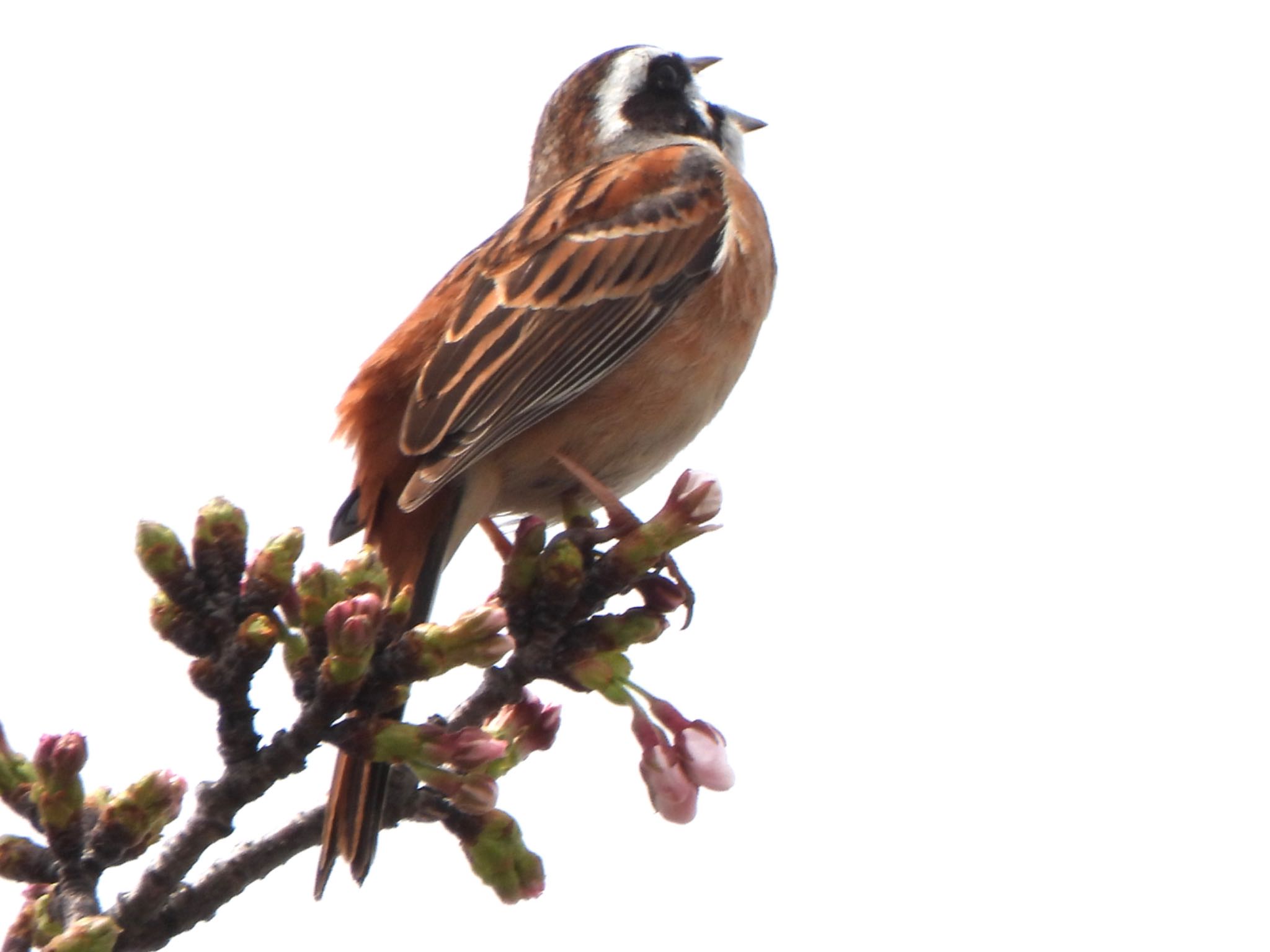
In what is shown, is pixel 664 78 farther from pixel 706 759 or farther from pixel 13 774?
pixel 13 774

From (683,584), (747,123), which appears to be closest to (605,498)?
(683,584)

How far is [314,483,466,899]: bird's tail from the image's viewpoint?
9.53 ft

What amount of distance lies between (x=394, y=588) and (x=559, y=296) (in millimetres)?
1349

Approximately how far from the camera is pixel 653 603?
3211 mm

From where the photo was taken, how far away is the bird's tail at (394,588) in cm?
290

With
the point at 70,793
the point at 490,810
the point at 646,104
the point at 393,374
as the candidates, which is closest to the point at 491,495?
the point at 393,374

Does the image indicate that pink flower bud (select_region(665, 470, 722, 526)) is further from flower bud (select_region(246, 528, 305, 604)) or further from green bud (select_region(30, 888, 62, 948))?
green bud (select_region(30, 888, 62, 948))

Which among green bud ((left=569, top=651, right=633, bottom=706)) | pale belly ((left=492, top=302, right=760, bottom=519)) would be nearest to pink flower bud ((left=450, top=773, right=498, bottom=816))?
green bud ((left=569, top=651, right=633, bottom=706))

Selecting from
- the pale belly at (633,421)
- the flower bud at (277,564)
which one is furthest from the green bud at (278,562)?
the pale belly at (633,421)

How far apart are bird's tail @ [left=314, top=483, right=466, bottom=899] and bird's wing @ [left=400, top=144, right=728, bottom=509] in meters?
0.14

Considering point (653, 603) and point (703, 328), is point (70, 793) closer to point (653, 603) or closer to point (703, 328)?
point (653, 603)

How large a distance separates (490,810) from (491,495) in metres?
1.25

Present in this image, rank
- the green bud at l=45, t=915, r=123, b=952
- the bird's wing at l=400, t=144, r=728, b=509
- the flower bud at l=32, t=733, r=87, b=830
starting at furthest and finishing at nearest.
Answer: the bird's wing at l=400, t=144, r=728, b=509 → the flower bud at l=32, t=733, r=87, b=830 → the green bud at l=45, t=915, r=123, b=952

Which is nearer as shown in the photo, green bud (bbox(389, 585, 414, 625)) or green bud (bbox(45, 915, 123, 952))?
green bud (bbox(45, 915, 123, 952))
